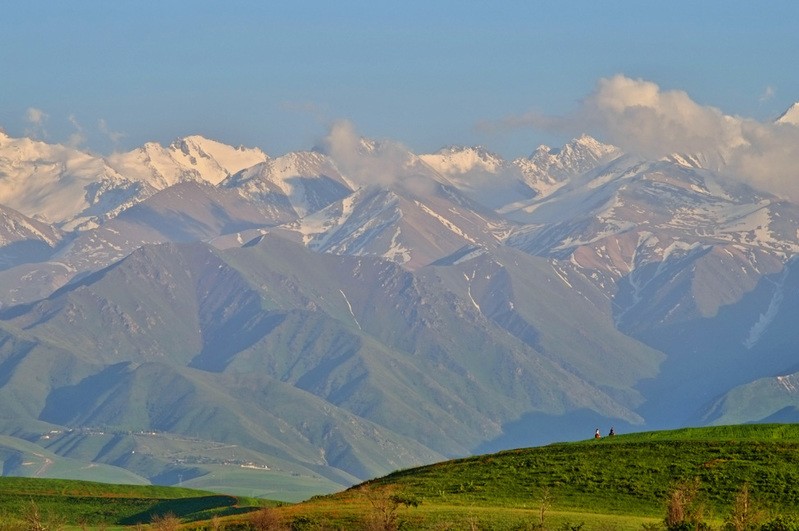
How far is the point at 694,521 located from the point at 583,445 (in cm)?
4499

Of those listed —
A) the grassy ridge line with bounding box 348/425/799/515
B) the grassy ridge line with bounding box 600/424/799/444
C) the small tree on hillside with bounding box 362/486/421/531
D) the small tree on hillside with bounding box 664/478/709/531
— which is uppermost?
the grassy ridge line with bounding box 600/424/799/444

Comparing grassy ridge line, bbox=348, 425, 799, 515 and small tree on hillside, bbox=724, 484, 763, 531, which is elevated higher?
grassy ridge line, bbox=348, 425, 799, 515

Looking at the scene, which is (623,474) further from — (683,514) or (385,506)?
(385,506)

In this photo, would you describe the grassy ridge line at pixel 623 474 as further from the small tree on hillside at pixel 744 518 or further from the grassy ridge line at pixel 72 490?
the grassy ridge line at pixel 72 490

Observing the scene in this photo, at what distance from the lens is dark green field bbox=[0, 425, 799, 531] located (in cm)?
11950

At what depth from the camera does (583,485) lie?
133375 millimetres

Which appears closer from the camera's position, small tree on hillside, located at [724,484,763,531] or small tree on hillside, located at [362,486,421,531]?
small tree on hillside, located at [724,484,763,531]

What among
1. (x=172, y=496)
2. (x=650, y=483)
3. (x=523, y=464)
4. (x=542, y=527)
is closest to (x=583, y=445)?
(x=523, y=464)

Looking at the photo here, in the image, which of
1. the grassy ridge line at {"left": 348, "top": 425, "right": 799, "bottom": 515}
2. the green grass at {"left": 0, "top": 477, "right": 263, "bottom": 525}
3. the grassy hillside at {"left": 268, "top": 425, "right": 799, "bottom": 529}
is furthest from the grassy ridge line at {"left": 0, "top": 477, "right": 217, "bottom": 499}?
the grassy hillside at {"left": 268, "top": 425, "right": 799, "bottom": 529}

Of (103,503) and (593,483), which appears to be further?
(103,503)

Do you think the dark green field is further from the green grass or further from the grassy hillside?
the green grass

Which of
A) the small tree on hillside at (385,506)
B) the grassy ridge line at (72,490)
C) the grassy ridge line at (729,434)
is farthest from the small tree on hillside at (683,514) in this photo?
the grassy ridge line at (72,490)

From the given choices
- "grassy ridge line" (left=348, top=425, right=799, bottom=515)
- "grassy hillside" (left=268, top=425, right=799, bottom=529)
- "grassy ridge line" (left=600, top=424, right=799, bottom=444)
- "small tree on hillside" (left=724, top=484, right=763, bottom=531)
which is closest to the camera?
"small tree on hillside" (left=724, top=484, right=763, bottom=531)

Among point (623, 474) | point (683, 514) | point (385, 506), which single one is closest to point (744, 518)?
point (683, 514)
